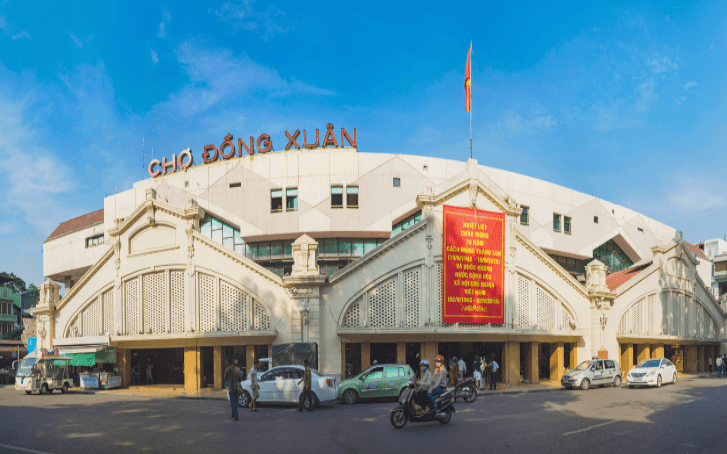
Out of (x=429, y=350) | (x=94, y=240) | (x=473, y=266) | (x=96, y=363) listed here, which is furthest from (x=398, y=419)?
(x=94, y=240)

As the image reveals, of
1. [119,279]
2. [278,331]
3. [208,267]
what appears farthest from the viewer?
[119,279]

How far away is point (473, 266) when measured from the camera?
33.7 meters

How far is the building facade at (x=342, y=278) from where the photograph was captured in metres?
32.2

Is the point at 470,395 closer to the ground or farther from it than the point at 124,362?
farther from it

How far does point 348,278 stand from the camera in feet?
105

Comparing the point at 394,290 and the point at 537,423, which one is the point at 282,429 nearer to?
the point at 537,423

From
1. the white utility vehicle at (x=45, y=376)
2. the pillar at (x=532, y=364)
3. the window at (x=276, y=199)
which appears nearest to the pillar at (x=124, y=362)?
the white utility vehicle at (x=45, y=376)

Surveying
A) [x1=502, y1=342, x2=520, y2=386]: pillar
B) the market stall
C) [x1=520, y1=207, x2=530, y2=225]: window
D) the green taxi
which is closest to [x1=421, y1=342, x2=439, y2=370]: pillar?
[x1=502, y1=342, x2=520, y2=386]: pillar

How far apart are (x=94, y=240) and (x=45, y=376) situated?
16864mm

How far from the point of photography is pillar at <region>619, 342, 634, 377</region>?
4053 centimetres

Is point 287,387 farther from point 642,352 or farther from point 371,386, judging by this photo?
point 642,352

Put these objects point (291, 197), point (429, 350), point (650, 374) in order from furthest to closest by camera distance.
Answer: point (291, 197), point (429, 350), point (650, 374)

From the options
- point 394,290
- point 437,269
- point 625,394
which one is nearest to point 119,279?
point 394,290

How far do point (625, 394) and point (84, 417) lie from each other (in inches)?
872
